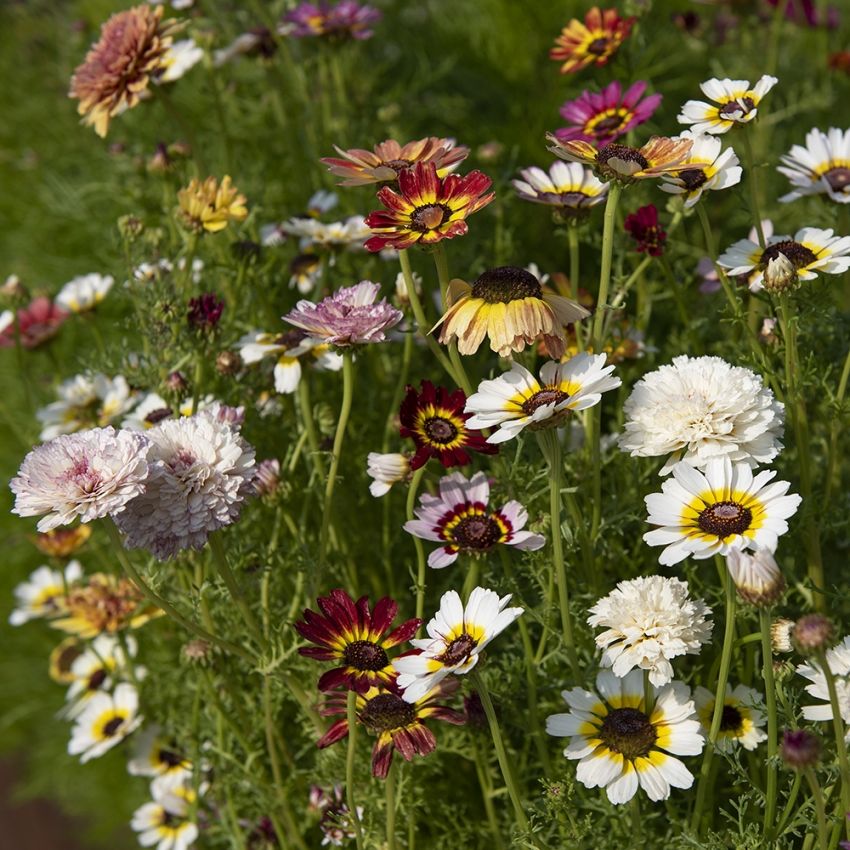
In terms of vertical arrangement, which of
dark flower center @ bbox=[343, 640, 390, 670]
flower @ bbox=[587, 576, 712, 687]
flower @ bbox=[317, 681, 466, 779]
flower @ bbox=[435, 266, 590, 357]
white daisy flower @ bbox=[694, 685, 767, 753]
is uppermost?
flower @ bbox=[435, 266, 590, 357]

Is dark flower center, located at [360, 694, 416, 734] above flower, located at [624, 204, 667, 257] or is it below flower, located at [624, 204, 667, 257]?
below

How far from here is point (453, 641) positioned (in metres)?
0.90

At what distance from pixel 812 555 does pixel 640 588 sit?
0.27 m

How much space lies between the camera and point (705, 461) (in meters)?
0.89

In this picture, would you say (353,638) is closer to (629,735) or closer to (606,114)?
(629,735)

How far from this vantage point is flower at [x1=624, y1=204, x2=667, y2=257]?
117 centimetres

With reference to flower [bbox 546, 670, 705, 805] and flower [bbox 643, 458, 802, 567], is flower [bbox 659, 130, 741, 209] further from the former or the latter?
flower [bbox 546, 670, 705, 805]

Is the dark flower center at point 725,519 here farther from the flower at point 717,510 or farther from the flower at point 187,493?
the flower at point 187,493

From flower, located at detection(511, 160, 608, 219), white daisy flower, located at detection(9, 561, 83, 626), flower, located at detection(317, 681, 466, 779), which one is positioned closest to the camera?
flower, located at detection(317, 681, 466, 779)

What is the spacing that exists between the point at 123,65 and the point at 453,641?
914 millimetres

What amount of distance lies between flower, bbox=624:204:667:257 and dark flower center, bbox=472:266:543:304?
28 centimetres

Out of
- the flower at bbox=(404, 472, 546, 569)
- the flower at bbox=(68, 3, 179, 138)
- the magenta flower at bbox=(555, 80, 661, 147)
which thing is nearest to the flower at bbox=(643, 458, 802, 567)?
the flower at bbox=(404, 472, 546, 569)

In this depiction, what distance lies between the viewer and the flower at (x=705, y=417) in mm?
886

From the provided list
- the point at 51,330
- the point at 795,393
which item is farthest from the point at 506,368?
the point at 51,330
